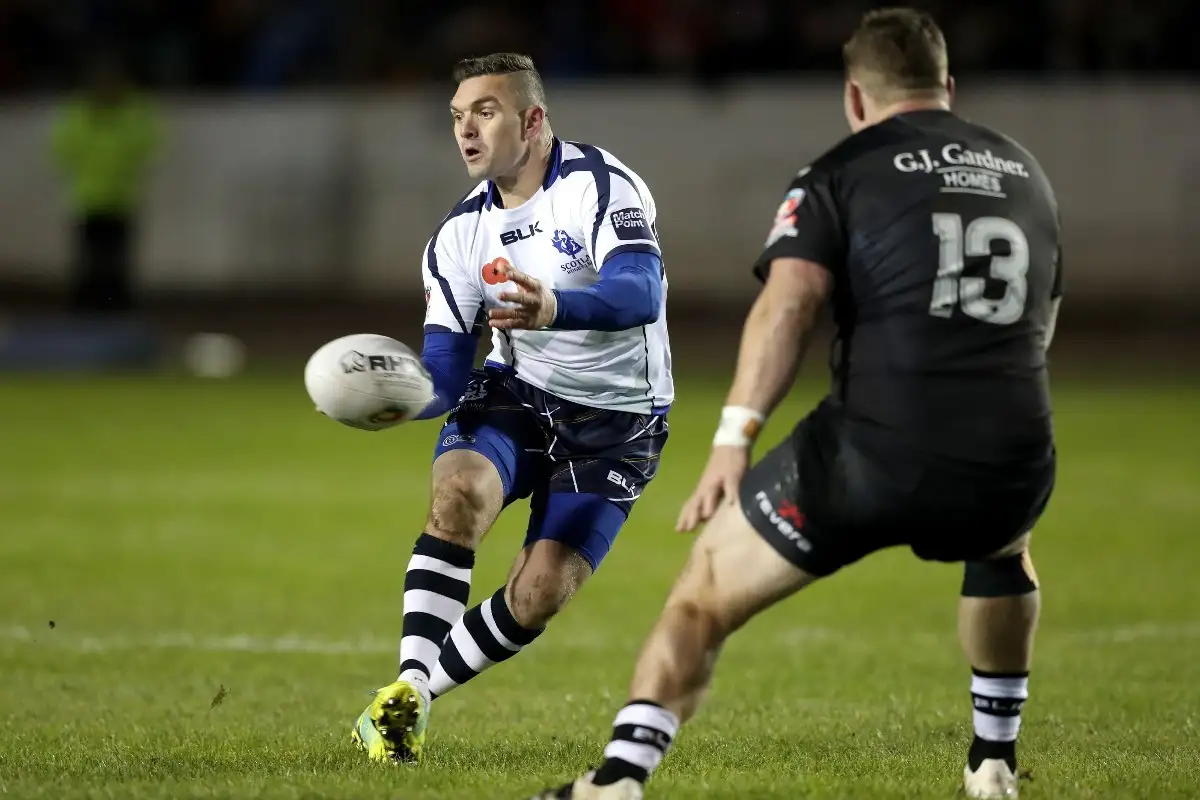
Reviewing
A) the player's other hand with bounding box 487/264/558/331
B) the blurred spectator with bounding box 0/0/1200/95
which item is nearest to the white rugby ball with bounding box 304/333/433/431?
the player's other hand with bounding box 487/264/558/331

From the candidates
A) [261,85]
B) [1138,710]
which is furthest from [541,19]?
[1138,710]

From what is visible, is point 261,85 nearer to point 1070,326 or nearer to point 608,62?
point 608,62

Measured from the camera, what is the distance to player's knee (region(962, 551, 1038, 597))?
5113 millimetres

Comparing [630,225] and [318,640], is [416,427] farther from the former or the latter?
[630,225]

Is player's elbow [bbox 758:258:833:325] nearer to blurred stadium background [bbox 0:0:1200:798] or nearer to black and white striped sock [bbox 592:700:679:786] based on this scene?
black and white striped sock [bbox 592:700:679:786]

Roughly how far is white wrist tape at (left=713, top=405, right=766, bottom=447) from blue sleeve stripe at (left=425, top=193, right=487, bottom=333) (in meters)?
2.07

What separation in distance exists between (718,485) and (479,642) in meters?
1.95

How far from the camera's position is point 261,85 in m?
27.5

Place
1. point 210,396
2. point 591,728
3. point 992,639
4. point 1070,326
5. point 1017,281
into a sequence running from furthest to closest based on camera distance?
point 1070,326
point 210,396
point 591,728
point 992,639
point 1017,281

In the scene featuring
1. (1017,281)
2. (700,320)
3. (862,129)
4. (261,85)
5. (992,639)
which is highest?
(862,129)

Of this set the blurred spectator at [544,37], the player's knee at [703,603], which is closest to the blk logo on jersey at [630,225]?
the player's knee at [703,603]

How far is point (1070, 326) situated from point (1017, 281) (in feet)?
67.4

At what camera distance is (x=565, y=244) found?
6527 millimetres

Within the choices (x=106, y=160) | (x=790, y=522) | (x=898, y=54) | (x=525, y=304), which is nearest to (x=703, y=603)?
(x=790, y=522)
